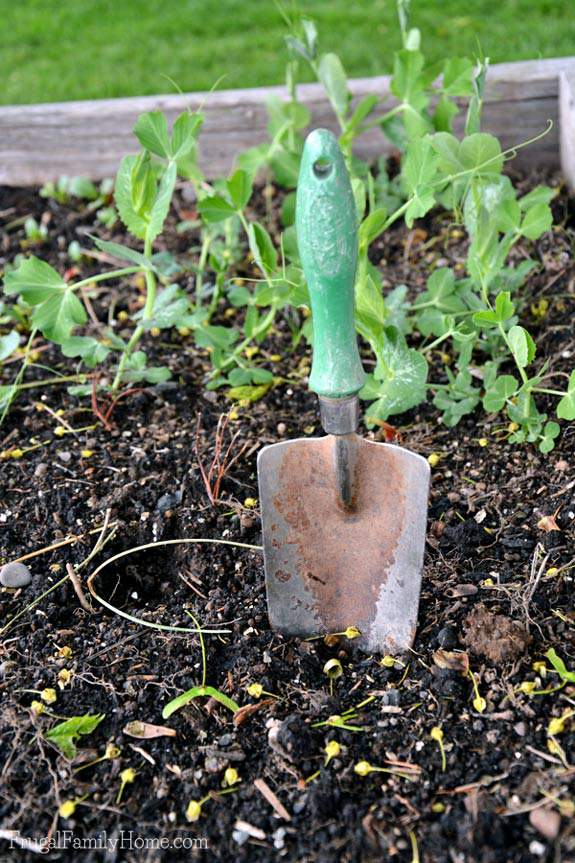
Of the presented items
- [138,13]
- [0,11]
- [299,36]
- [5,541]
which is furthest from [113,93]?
[5,541]

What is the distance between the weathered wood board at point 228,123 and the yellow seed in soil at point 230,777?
1537mm

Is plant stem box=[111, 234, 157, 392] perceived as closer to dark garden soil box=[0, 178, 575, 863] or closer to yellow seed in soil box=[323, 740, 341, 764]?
dark garden soil box=[0, 178, 575, 863]

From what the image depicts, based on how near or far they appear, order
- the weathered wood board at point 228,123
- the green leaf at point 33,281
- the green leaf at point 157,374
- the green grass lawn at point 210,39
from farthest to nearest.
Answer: the green grass lawn at point 210,39, the weathered wood board at point 228,123, the green leaf at point 157,374, the green leaf at point 33,281

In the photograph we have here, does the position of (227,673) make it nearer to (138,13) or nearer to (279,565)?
(279,565)

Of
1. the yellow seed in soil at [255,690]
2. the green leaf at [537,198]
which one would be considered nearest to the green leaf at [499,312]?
the green leaf at [537,198]

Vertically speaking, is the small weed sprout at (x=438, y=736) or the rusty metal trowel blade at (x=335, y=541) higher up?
the rusty metal trowel blade at (x=335, y=541)

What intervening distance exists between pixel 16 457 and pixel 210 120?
105 centimetres

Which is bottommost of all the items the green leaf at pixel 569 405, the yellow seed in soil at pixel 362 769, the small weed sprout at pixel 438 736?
the yellow seed in soil at pixel 362 769

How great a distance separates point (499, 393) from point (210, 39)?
6.79 ft

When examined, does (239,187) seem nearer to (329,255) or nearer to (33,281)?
(33,281)

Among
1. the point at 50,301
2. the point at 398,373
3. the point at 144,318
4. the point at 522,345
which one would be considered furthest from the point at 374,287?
the point at 50,301

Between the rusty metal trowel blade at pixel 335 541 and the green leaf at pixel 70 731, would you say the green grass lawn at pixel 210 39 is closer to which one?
the rusty metal trowel blade at pixel 335 541

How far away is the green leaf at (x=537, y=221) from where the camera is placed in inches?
65.5

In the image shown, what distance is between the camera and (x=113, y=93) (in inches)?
115
